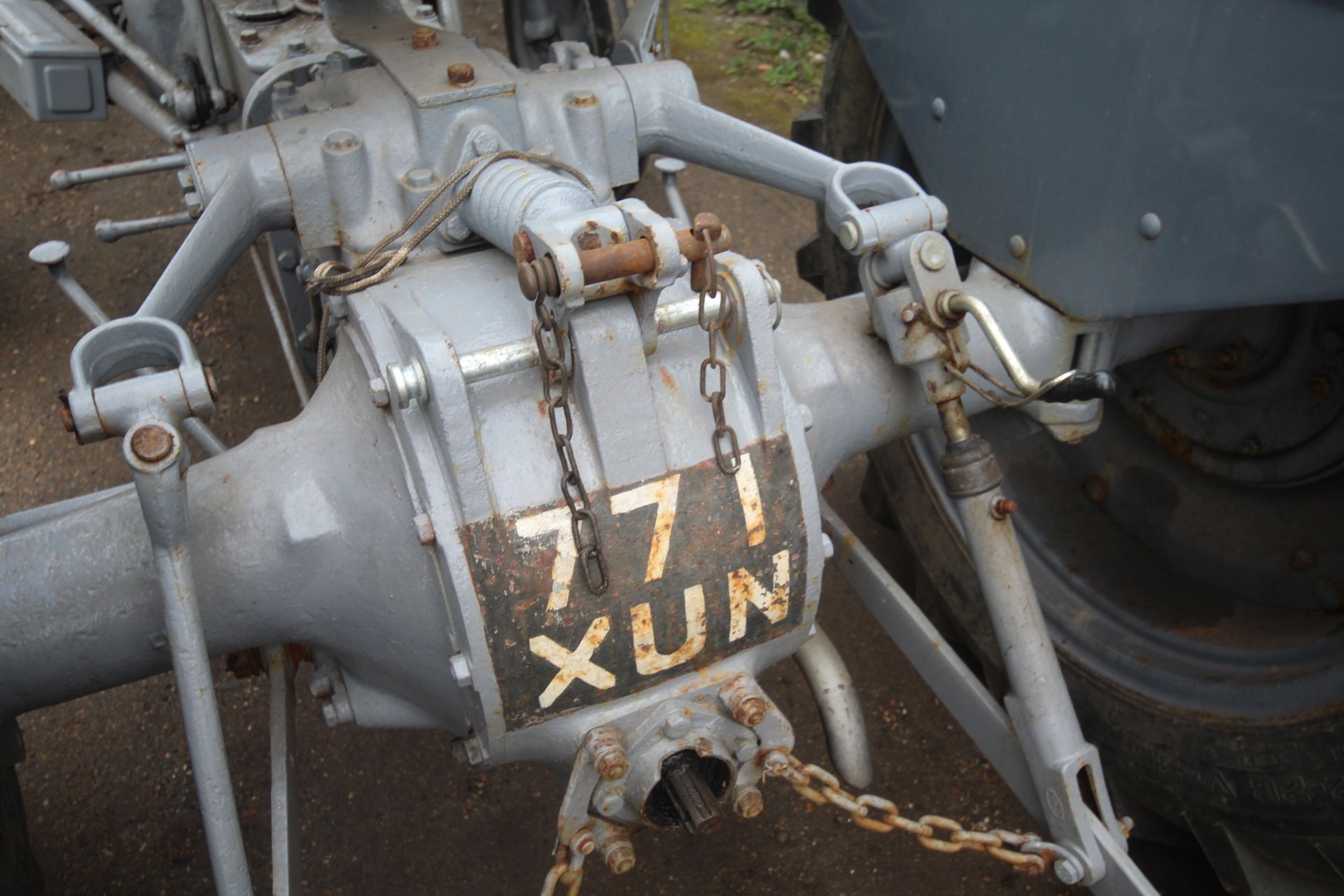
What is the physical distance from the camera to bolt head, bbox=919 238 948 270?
1.34m

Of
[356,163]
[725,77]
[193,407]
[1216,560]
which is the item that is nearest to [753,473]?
[193,407]

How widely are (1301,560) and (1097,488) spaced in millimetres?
349

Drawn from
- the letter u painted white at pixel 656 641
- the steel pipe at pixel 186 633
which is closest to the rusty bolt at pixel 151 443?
the steel pipe at pixel 186 633

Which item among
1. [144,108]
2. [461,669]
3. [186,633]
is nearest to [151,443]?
[186,633]

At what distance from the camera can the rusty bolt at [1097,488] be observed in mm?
1922

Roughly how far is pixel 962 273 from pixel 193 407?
121 centimetres

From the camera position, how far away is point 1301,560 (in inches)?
65.2

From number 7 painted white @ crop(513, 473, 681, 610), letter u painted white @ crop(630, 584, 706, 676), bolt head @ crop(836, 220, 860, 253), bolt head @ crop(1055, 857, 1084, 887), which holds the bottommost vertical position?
bolt head @ crop(1055, 857, 1084, 887)

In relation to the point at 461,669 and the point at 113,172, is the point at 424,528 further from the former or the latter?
the point at 113,172

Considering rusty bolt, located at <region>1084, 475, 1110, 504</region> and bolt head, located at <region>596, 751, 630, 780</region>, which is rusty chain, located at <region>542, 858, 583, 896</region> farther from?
rusty bolt, located at <region>1084, 475, 1110, 504</region>

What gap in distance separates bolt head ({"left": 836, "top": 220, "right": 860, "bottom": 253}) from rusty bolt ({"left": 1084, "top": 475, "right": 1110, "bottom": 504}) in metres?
0.78

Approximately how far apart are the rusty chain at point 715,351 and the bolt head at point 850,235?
0.24 meters

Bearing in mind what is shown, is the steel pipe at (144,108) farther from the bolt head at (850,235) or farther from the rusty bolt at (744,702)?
the rusty bolt at (744,702)

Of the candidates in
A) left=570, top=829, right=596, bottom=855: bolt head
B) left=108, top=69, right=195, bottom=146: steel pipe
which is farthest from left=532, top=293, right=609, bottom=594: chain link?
left=108, top=69, right=195, bottom=146: steel pipe
